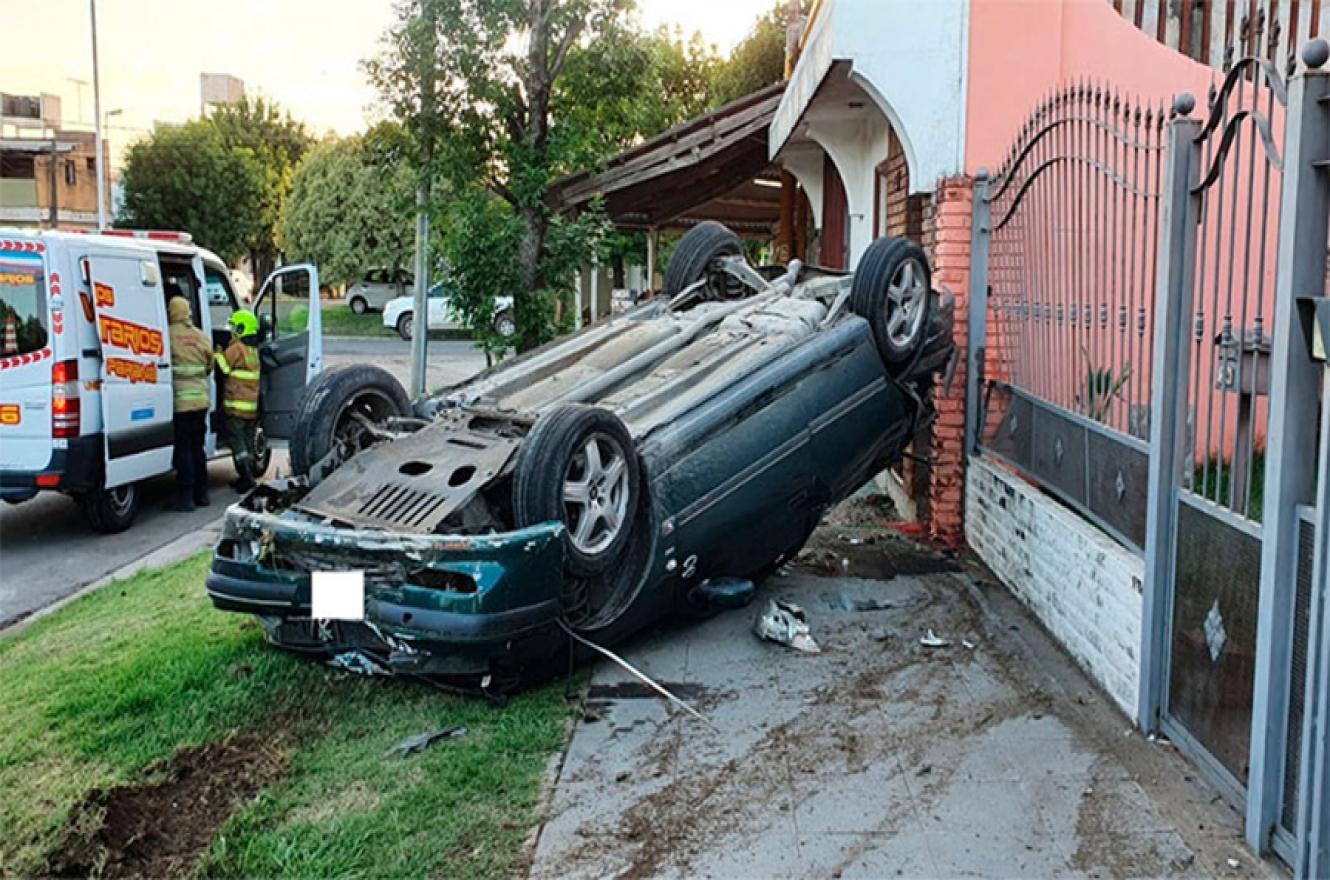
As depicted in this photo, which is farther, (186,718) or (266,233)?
(266,233)

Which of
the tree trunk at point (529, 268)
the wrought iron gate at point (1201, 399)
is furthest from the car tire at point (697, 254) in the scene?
the tree trunk at point (529, 268)

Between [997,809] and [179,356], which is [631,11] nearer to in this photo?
[179,356]

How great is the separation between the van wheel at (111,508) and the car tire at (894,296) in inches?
241

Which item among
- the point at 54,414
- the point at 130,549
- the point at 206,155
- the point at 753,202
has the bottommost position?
the point at 130,549

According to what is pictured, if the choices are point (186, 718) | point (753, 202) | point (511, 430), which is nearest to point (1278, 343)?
point (511, 430)

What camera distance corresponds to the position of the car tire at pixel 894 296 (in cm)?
629

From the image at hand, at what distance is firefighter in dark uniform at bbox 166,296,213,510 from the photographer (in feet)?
31.3

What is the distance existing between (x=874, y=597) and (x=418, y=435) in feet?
8.89

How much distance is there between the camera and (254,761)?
171 inches

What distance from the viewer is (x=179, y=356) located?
9555 mm

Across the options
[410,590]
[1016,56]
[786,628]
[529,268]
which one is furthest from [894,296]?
[529,268]

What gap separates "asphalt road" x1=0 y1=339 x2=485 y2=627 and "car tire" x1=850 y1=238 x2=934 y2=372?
5326 mm

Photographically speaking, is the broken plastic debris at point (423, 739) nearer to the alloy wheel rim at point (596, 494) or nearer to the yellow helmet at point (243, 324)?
the alloy wheel rim at point (596, 494)

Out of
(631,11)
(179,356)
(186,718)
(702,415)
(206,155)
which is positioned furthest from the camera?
(206,155)
